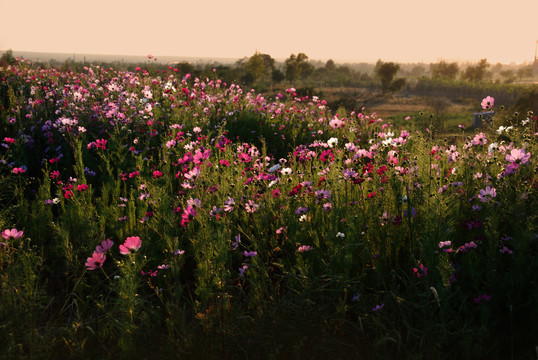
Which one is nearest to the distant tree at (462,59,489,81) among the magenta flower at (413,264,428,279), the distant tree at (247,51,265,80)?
→ the distant tree at (247,51,265,80)

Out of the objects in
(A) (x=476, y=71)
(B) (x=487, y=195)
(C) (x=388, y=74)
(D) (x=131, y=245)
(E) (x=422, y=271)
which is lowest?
(E) (x=422, y=271)

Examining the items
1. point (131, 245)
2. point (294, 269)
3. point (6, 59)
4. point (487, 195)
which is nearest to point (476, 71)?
point (6, 59)

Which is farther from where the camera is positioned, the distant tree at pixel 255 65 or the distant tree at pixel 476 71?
the distant tree at pixel 476 71

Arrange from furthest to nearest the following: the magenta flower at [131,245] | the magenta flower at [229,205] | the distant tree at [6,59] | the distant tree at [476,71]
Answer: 1. the distant tree at [476,71]
2. the distant tree at [6,59]
3. the magenta flower at [229,205]
4. the magenta flower at [131,245]

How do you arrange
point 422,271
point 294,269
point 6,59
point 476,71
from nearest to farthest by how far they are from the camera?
point 422,271 → point 294,269 → point 6,59 → point 476,71

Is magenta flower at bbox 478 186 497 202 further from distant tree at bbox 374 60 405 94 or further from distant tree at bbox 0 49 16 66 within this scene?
distant tree at bbox 374 60 405 94

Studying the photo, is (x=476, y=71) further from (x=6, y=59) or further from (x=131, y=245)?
(x=131, y=245)

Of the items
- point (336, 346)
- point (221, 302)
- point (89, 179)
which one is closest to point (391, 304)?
point (336, 346)

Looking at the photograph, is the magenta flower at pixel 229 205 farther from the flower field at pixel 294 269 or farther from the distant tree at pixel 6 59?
the distant tree at pixel 6 59

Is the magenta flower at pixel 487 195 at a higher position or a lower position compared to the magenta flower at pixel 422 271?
higher

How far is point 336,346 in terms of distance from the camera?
81.5 inches

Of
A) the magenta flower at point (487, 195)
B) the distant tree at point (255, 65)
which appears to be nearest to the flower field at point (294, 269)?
the magenta flower at point (487, 195)

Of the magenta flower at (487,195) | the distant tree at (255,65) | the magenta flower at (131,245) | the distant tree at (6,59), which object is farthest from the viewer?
the distant tree at (255,65)

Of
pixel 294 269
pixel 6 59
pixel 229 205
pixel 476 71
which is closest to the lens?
pixel 294 269
